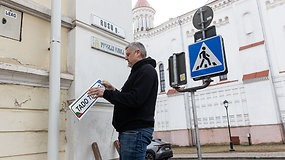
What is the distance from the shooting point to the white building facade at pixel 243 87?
49.1ft

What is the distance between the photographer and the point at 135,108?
2.21 metres

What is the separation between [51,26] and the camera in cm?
256

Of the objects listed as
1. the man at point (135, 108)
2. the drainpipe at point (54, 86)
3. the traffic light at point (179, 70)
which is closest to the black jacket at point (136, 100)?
the man at point (135, 108)

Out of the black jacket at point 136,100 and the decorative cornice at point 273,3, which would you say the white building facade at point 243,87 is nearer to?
the decorative cornice at point 273,3

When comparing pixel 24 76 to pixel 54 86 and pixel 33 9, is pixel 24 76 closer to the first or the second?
pixel 54 86

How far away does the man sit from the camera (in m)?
2.12

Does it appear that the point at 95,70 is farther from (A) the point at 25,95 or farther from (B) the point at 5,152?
(B) the point at 5,152

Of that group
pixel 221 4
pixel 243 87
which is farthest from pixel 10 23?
pixel 221 4

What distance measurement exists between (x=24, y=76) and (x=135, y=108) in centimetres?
122

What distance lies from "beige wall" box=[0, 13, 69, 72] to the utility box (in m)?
0.05

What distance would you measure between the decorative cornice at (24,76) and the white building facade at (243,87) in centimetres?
1564

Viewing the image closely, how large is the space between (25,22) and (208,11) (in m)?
2.87

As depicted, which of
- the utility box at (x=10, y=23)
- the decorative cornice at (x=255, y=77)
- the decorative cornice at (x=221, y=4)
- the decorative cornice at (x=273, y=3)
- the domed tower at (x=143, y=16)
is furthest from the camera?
the domed tower at (x=143, y=16)

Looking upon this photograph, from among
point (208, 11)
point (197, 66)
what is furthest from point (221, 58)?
point (208, 11)
